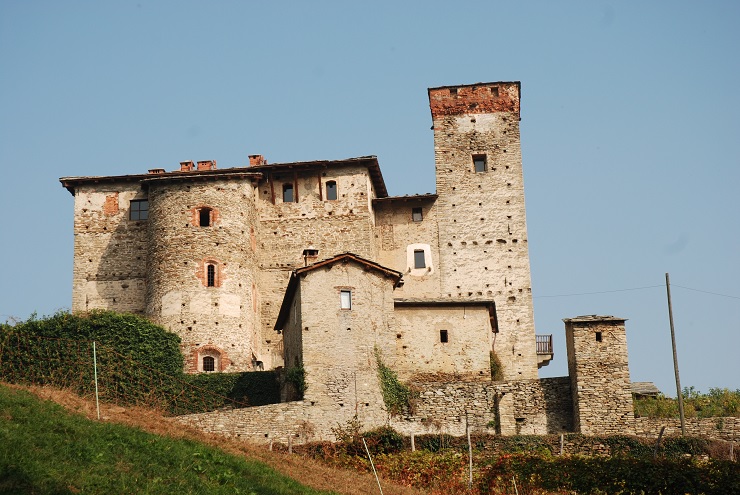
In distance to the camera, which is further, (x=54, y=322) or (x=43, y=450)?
(x=54, y=322)

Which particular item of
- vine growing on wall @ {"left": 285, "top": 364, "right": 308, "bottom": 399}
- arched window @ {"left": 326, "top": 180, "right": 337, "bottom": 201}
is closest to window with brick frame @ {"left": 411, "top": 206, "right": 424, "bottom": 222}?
arched window @ {"left": 326, "top": 180, "right": 337, "bottom": 201}

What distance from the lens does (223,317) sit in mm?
44188

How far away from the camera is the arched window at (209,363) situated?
4344cm

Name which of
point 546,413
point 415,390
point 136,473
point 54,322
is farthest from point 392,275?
point 136,473

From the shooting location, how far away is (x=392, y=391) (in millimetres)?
37156

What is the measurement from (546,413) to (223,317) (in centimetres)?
1410

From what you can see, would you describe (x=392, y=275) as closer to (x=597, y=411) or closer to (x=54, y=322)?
(x=597, y=411)

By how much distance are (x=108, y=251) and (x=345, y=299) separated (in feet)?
49.4

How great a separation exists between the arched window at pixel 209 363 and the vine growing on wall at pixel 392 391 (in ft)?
30.1

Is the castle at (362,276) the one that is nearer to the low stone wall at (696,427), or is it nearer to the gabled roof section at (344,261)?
the gabled roof section at (344,261)

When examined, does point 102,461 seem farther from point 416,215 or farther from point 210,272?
point 416,215

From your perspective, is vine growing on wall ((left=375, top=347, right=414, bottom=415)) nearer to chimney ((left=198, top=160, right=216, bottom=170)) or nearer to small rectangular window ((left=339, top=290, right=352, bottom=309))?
small rectangular window ((left=339, top=290, right=352, bottom=309))

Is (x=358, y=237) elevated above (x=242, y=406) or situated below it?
above

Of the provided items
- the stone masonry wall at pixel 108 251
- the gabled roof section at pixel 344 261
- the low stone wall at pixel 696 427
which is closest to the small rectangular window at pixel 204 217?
the stone masonry wall at pixel 108 251
